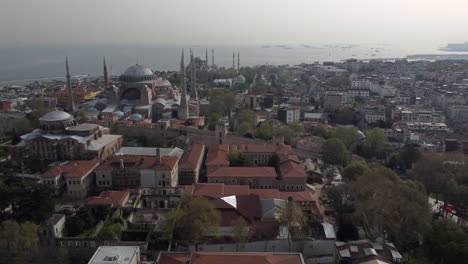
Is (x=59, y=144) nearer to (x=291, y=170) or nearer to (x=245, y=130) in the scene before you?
(x=245, y=130)

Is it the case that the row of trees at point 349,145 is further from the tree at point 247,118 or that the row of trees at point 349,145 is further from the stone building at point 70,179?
the stone building at point 70,179

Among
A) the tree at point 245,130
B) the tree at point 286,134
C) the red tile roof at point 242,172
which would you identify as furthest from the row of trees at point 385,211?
the tree at point 245,130

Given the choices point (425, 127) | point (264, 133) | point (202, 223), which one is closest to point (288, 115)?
point (264, 133)

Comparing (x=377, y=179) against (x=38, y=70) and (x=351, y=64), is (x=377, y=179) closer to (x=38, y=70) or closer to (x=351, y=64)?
(x=351, y=64)

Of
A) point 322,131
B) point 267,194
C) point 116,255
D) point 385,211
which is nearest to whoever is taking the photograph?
point 116,255

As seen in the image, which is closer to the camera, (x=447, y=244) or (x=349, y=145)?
(x=447, y=244)

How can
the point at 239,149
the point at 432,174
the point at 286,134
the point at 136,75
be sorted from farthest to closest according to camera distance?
the point at 136,75, the point at 286,134, the point at 239,149, the point at 432,174

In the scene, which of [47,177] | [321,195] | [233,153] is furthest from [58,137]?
[321,195]
